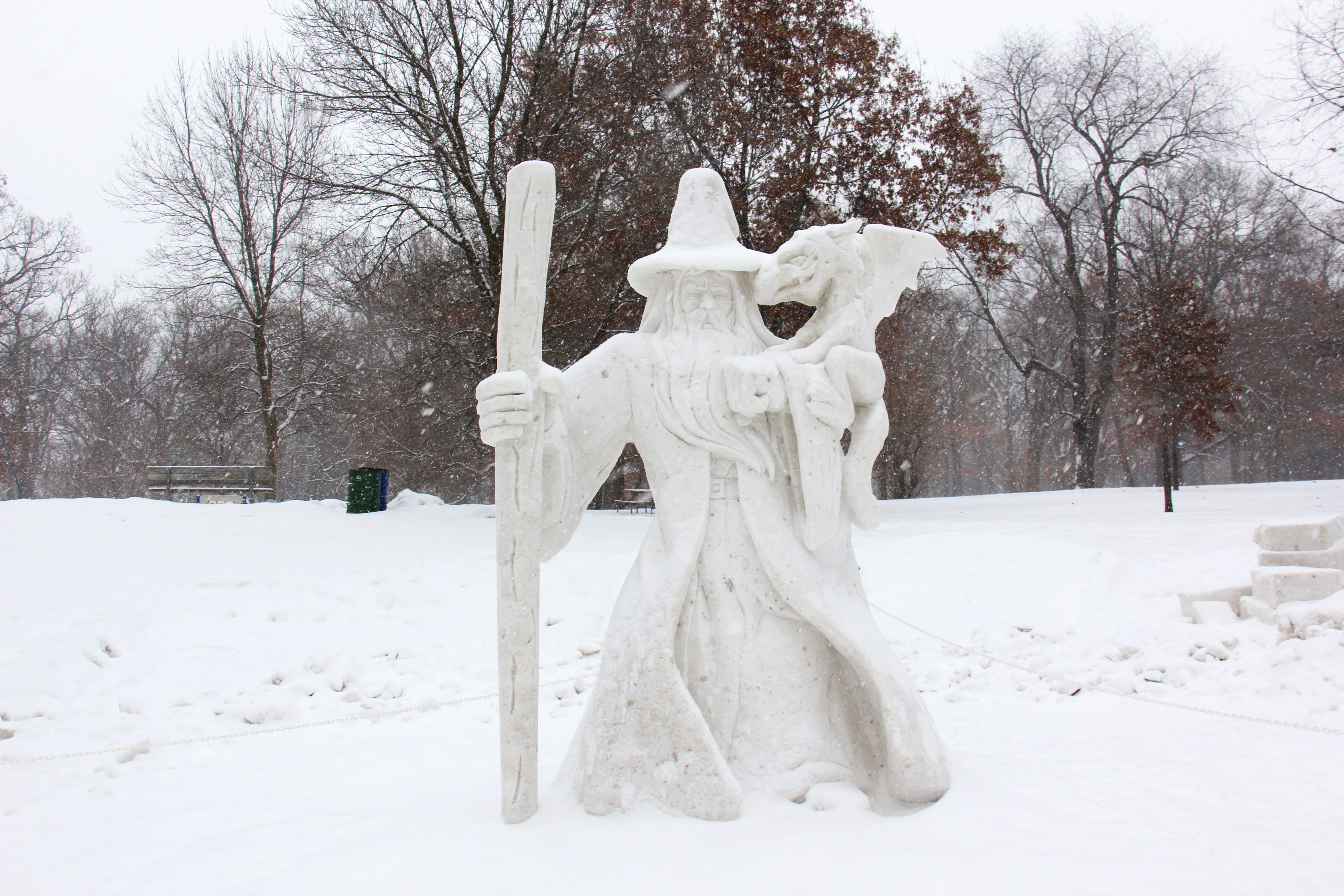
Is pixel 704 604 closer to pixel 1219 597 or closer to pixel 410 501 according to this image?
pixel 1219 597

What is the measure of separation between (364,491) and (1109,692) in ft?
31.0

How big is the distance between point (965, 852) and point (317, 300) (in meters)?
20.1

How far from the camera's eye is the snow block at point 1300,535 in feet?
19.7

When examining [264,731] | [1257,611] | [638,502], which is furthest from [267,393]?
[1257,611]

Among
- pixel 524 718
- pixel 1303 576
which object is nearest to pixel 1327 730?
pixel 1303 576

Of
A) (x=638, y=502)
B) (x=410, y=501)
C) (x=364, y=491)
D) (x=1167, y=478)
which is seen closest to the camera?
(x=1167, y=478)

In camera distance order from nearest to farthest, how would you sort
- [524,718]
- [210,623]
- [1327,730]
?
[524,718] < [1327,730] < [210,623]

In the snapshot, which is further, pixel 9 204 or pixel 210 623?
pixel 9 204

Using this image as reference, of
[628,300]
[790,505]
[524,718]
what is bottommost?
[524,718]

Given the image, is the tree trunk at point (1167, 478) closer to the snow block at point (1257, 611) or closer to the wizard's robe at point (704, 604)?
the snow block at point (1257, 611)

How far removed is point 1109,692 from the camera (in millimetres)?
4785

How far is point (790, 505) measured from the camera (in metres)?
2.69

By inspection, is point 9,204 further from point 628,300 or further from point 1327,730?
point 1327,730

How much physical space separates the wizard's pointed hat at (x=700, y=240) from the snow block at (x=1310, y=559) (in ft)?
17.5
